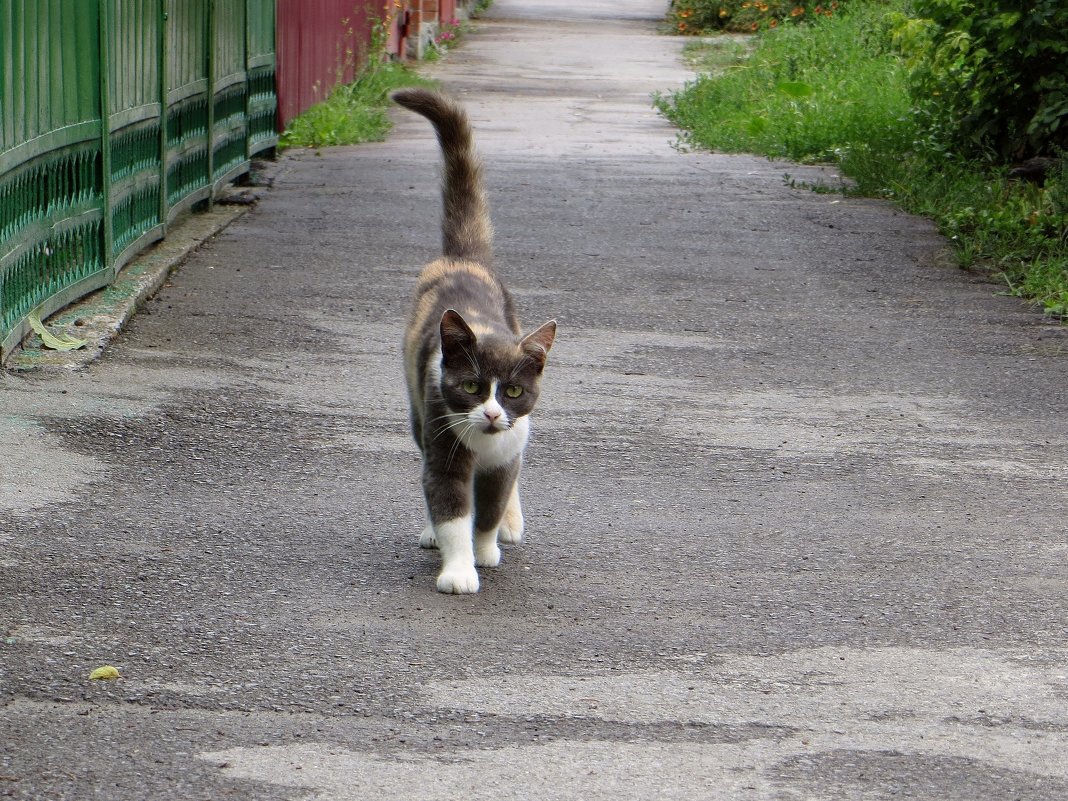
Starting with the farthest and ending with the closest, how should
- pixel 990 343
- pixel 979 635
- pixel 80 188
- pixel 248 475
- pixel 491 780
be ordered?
pixel 990 343 < pixel 80 188 < pixel 248 475 < pixel 979 635 < pixel 491 780

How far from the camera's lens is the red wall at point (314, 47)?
46.6ft

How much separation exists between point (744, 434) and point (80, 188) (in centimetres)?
358

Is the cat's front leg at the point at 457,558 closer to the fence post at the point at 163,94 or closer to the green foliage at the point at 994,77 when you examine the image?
the fence post at the point at 163,94

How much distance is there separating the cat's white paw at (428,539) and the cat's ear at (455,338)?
0.67m

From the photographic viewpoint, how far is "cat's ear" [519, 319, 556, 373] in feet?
15.2

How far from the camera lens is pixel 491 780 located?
3.35m

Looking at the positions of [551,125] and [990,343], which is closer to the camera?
[990,343]

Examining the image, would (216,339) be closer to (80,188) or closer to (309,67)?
(80,188)

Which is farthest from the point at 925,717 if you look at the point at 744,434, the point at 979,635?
the point at 744,434

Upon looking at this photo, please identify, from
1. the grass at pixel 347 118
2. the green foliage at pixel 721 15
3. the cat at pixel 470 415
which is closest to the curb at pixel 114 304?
the cat at pixel 470 415

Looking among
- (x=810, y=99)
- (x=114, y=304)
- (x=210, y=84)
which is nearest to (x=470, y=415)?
(x=114, y=304)

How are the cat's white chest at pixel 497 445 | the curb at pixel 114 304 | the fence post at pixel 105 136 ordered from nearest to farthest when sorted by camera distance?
the cat's white chest at pixel 497 445 < the curb at pixel 114 304 < the fence post at pixel 105 136

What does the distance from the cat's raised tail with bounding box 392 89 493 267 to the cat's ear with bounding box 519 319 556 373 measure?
1094mm

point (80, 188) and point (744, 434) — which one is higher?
point (80, 188)
